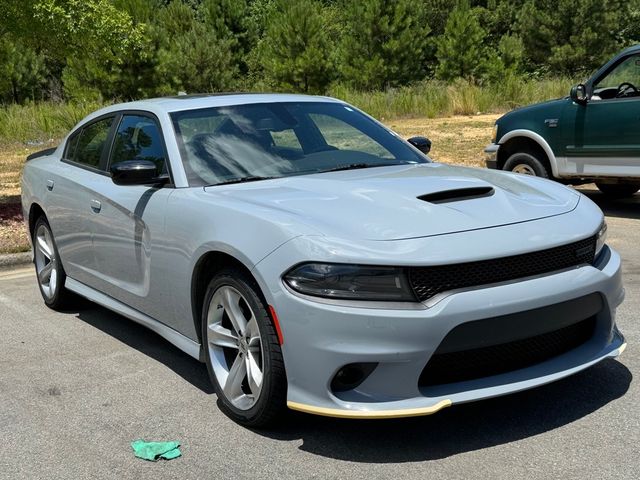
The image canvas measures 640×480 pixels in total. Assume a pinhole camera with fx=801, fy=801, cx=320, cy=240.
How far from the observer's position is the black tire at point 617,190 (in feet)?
33.2

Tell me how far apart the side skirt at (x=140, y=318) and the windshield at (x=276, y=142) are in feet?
2.76

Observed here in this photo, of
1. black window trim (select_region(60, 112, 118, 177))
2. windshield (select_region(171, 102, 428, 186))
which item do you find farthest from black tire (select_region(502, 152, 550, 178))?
black window trim (select_region(60, 112, 118, 177))

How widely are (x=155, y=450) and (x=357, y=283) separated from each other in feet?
4.02

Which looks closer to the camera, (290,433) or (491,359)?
(491,359)

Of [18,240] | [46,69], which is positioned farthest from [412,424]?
[46,69]

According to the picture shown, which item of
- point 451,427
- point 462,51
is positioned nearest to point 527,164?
point 451,427

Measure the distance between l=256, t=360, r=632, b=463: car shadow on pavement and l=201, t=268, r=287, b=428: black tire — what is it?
4.8 inches

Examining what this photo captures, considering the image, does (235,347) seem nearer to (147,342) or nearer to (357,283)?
(357,283)

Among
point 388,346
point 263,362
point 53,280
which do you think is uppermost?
point 388,346

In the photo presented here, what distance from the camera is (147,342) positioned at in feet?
17.6

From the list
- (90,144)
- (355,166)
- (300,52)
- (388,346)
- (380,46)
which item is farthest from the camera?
(380,46)

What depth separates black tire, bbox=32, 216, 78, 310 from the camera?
597cm

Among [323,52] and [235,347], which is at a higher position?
[235,347]

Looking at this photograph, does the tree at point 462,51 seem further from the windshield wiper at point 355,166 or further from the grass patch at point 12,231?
the windshield wiper at point 355,166
